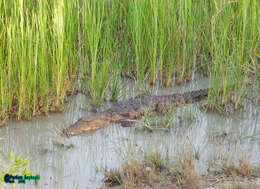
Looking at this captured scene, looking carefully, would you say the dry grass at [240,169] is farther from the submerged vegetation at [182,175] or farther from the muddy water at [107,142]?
the muddy water at [107,142]

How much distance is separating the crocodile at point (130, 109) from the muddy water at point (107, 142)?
0.07m

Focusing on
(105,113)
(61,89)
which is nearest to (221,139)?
(105,113)

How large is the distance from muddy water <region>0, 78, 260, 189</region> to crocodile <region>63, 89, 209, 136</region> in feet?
0.24

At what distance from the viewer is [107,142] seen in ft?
12.3

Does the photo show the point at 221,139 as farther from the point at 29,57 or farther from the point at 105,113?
the point at 29,57

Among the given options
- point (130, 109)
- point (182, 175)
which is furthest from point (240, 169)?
point (130, 109)

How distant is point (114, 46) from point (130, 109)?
3.06 ft

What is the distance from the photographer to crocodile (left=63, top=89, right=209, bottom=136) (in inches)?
154

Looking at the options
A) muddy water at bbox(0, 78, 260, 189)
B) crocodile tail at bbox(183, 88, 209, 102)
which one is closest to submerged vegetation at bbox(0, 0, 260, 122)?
crocodile tail at bbox(183, 88, 209, 102)

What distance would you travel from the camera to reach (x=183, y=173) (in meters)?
2.97

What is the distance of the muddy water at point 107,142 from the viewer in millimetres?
3264

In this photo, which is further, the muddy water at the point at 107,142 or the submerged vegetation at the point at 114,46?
the submerged vegetation at the point at 114,46

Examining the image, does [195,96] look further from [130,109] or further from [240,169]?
[240,169]

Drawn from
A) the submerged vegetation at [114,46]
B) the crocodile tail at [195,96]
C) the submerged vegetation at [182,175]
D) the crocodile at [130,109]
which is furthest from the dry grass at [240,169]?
the crocodile tail at [195,96]
